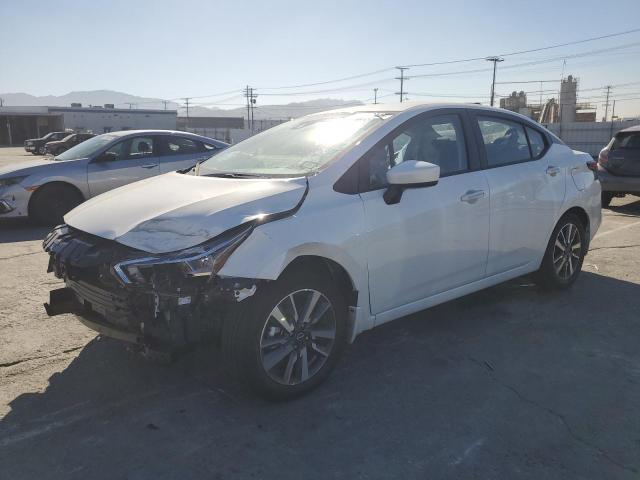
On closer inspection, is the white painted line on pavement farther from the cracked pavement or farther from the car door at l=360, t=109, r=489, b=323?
the car door at l=360, t=109, r=489, b=323

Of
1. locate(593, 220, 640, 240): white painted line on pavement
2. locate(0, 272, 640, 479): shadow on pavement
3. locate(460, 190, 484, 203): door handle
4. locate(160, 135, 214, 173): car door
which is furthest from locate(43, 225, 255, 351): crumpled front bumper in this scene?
locate(593, 220, 640, 240): white painted line on pavement

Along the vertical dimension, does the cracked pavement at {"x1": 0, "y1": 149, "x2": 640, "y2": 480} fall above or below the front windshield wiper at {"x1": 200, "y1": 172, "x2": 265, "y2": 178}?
below

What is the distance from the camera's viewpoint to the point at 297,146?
380cm

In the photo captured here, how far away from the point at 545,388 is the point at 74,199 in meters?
7.35

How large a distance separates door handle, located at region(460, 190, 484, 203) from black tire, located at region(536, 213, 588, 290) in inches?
50.3

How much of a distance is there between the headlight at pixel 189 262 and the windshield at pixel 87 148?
21.4 feet

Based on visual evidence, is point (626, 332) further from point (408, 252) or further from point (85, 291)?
point (85, 291)

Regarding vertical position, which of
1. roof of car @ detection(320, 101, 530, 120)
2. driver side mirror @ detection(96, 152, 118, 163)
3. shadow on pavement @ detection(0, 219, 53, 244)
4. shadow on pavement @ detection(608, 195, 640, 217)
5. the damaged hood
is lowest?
shadow on pavement @ detection(0, 219, 53, 244)

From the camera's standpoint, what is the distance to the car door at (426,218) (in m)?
3.36

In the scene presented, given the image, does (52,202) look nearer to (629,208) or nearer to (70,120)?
(629,208)

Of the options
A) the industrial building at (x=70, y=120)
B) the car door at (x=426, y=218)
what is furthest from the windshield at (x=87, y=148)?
the industrial building at (x=70, y=120)

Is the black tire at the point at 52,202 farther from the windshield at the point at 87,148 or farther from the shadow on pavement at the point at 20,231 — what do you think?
the windshield at the point at 87,148

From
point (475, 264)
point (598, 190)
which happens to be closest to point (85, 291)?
point (475, 264)

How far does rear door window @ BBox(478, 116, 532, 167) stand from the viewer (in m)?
4.23
